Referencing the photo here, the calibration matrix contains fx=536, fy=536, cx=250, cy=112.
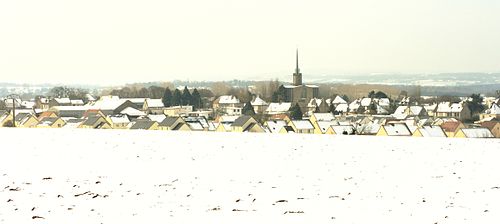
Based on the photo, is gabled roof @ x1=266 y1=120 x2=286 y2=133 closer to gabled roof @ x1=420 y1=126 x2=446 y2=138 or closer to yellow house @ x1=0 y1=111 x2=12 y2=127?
gabled roof @ x1=420 y1=126 x2=446 y2=138

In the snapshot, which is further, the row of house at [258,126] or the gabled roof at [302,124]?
the gabled roof at [302,124]

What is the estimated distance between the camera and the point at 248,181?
1301cm

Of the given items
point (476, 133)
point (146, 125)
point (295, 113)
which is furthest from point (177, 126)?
point (295, 113)

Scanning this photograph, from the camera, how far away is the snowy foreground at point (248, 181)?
9820mm

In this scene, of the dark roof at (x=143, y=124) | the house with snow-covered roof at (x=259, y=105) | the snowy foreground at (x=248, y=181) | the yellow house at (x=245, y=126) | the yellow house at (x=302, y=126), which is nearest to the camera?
the snowy foreground at (x=248, y=181)

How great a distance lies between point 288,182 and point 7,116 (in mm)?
39684

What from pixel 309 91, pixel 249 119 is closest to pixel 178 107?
pixel 249 119

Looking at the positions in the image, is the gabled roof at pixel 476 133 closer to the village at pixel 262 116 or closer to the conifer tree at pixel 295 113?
the village at pixel 262 116

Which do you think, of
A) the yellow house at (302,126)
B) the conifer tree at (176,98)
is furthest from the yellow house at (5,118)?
the yellow house at (302,126)

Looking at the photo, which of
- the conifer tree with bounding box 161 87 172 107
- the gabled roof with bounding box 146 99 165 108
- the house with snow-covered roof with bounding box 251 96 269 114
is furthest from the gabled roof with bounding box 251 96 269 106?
the gabled roof with bounding box 146 99 165 108

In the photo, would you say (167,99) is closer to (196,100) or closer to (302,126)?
(196,100)

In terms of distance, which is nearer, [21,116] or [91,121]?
[91,121]

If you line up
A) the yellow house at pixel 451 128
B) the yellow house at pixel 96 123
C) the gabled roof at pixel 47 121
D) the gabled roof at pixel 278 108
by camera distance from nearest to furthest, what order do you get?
1. the yellow house at pixel 451 128
2. the yellow house at pixel 96 123
3. the gabled roof at pixel 47 121
4. the gabled roof at pixel 278 108

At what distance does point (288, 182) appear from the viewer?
1302 cm
